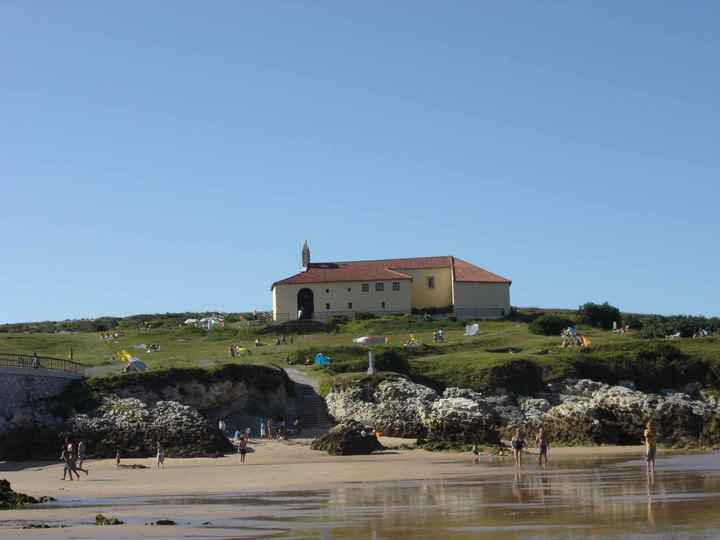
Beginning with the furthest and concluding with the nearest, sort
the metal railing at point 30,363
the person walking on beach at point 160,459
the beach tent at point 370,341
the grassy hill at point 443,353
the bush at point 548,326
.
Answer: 1. the bush at point 548,326
2. the beach tent at point 370,341
3. the grassy hill at point 443,353
4. the metal railing at point 30,363
5. the person walking on beach at point 160,459

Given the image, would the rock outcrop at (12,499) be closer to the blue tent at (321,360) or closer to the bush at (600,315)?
the blue tent at (321,360)

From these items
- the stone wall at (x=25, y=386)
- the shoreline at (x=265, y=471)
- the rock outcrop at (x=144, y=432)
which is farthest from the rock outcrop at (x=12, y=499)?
the stone wall at (x=25, y=386)

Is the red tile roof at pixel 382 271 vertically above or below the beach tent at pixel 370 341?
above

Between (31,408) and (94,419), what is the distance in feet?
11.2

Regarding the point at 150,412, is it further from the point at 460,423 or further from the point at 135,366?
the point at 460,423

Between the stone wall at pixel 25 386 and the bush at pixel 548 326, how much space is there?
3888 centimetres

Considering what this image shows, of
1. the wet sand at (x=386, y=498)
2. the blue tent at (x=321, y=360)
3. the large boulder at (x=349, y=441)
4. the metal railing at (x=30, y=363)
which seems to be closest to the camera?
the wet sand at (x=386, y=498)

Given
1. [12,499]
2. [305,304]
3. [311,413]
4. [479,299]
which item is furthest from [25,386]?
[479,299]

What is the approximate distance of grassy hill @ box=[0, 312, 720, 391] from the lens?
61.0 m

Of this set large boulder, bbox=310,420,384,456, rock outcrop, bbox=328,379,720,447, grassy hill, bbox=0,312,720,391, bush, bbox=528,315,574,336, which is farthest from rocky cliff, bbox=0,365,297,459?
bush, bbox=528,315,574,336

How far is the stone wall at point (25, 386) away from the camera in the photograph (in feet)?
172

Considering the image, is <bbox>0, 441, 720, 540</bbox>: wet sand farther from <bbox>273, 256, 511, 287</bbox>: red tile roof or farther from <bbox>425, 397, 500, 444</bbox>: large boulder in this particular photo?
<bbox>273, 256, 511, 287</bbox>: red tile roof

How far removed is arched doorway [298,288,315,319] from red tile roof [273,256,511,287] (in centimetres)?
98

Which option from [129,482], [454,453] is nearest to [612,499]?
[129,482]
